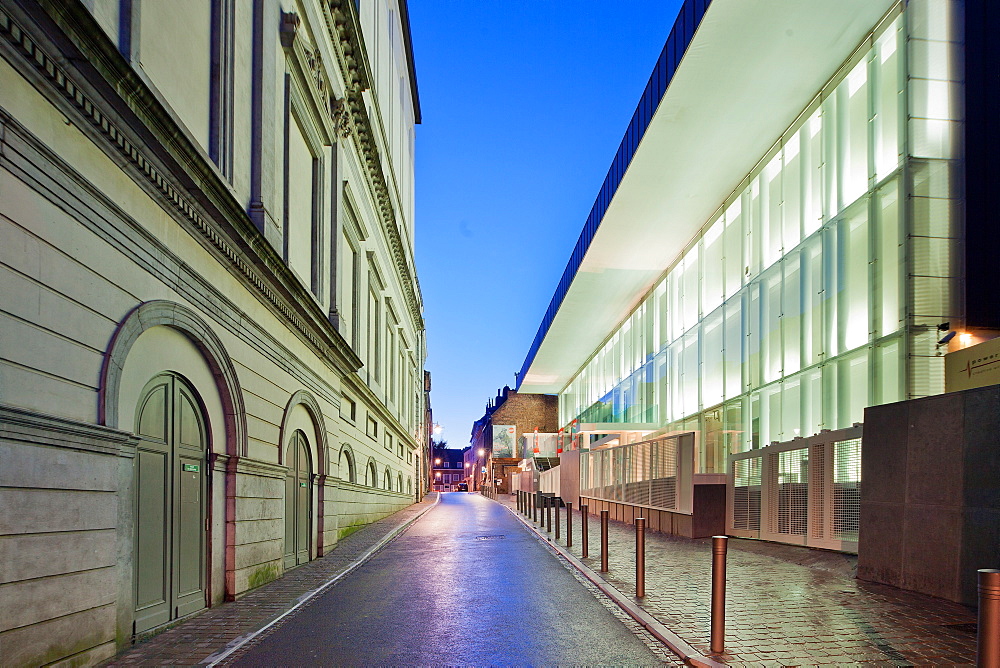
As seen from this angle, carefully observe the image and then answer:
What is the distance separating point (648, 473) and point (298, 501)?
402 inches

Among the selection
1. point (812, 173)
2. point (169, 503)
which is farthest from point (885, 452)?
point (812, 173)

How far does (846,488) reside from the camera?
13.2m

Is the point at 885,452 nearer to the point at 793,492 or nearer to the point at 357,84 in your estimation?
the point at 793,492

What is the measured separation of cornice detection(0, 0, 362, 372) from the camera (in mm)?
6125

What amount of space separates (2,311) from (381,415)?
28.2 meters

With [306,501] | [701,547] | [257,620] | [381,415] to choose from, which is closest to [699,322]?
[381,415]

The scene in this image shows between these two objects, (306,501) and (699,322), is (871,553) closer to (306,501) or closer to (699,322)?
(306,501)

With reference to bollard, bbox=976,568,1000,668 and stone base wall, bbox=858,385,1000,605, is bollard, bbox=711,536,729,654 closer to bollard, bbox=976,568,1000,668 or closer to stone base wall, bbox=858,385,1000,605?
bollard, bbox=976,568,1000,668

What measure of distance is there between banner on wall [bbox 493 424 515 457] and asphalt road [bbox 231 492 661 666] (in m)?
76.7

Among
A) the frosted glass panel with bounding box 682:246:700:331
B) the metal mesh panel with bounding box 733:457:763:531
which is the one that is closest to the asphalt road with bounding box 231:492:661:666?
the metal mesh panel with bounding box 733:457:763:531

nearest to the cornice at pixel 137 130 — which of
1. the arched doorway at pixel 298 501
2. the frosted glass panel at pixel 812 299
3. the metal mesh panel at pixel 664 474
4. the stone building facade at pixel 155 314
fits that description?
the stone building facade at pixel 155 314

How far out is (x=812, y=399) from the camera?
21.6m

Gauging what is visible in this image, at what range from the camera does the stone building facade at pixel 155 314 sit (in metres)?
5.89

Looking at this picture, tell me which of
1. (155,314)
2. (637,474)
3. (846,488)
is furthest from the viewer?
(637,474)
